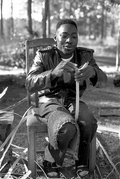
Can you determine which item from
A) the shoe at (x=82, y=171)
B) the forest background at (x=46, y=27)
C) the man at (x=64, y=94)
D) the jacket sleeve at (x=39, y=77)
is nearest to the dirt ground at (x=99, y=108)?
the shoe at (x=82, y=171)

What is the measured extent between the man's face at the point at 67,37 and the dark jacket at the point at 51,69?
14 cm

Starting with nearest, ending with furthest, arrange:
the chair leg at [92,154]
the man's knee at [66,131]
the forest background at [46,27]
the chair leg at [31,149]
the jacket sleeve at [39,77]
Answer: the man's knee at [66,131], the jacket sleeve at [39,77], the chair leg at [31,149], the chair leg at [92,154], the forest background at [46,27]

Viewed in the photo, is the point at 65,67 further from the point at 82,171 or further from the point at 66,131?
the point at 82,171

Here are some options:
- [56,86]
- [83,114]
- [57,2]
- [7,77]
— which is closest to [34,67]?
[56,86]

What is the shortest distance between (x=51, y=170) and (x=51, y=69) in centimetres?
90

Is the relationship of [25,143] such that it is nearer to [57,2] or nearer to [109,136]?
[109,136]

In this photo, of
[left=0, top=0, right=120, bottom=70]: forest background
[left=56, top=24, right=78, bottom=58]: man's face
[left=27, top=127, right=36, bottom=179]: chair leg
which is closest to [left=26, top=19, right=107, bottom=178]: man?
[left=56, top=24, right=78, bottom=58]: man's face

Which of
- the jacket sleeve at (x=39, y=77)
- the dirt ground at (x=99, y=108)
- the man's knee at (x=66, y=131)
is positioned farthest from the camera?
the dirt ground at (x=99, y=108)

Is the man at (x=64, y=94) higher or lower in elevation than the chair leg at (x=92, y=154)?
higher

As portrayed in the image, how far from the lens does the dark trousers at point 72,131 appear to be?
219cm

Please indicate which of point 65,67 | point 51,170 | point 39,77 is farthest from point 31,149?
point 65,67

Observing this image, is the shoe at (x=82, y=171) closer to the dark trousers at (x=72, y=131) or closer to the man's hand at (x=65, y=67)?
the dark trousers at (x=72, y=131)

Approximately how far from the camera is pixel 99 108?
5.05 meters

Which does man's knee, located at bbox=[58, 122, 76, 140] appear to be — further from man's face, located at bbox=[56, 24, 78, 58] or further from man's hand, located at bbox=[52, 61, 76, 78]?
man's face, located at bbox=[56, 24, 78, 58]
